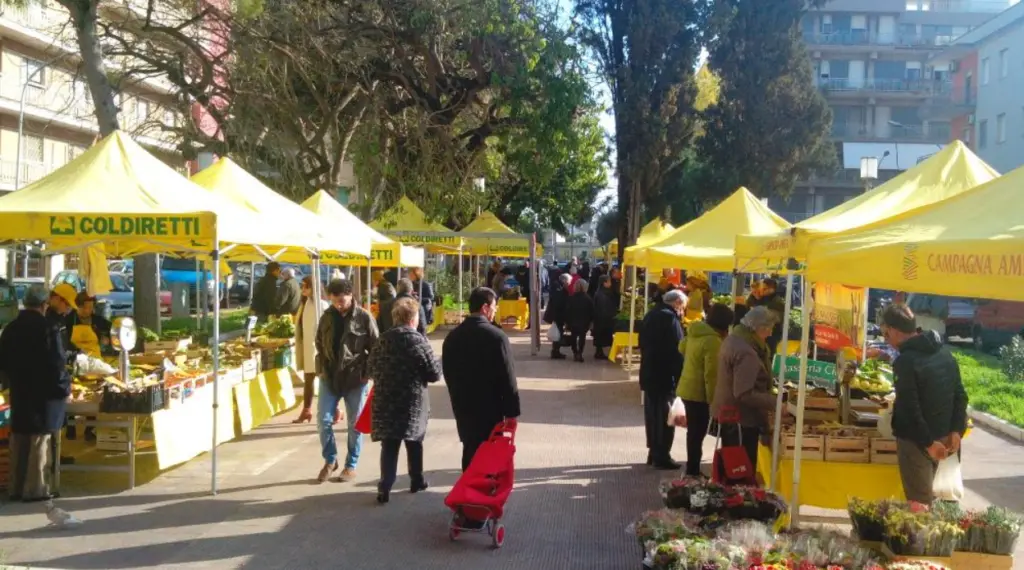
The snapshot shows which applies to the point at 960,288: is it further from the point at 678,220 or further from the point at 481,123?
the point at 678,220

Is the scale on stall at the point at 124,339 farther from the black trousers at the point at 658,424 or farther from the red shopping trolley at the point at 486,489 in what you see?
the black trousers at the point at 658,424

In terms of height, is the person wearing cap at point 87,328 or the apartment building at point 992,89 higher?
the apartment building at point 992,89

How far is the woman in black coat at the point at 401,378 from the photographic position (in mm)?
7430

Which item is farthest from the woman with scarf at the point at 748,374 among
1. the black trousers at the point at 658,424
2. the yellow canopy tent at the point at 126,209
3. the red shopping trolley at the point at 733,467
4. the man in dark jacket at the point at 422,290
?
the man in dark jacket at the point at 422,290

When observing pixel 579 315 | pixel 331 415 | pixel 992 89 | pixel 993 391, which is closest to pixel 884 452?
pixel 331 415

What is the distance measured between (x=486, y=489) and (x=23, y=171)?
3480 cm

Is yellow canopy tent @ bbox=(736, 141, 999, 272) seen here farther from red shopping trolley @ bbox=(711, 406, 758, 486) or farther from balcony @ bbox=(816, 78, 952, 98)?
balcony @ bbox=(816, 78, 952, 98)

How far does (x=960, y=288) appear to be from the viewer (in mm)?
4305

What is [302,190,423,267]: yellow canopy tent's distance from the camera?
12907 mm

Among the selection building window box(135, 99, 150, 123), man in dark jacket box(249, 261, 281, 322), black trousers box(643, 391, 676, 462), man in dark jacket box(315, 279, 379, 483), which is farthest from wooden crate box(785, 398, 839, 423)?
building window box(135, 99, 150, 123)

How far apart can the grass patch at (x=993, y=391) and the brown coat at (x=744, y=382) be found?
6.60m

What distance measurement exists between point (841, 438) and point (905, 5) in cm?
5852

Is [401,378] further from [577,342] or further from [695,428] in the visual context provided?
[577,342]

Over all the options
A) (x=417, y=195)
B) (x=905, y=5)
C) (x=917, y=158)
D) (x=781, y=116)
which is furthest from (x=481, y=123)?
(x=905, y=5)
